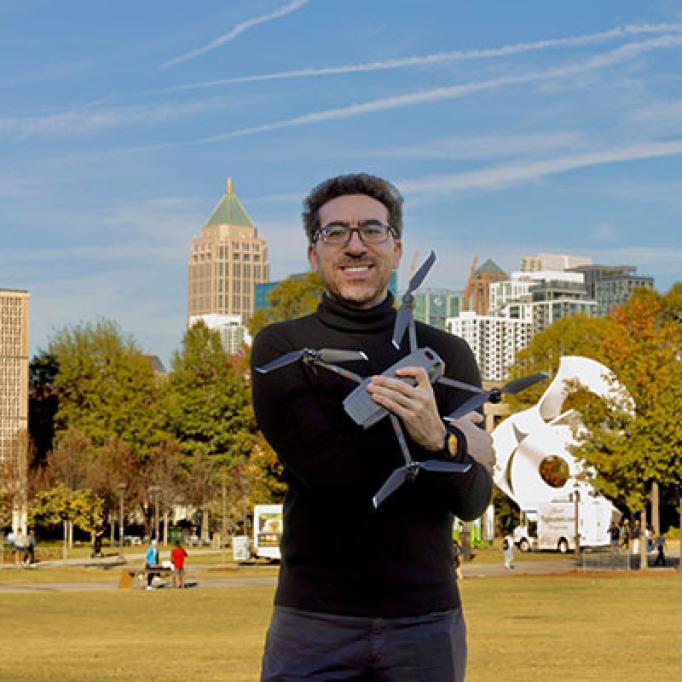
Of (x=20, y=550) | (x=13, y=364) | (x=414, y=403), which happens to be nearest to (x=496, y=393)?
(x=414, y=403)

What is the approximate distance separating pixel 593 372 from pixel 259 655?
51038 mm

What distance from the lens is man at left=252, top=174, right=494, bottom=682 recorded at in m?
4.71

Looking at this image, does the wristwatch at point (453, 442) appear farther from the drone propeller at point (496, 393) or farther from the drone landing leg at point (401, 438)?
the drone landing leg at point (401, 438)

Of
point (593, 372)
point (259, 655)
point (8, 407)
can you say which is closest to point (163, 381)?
point (8, 407)

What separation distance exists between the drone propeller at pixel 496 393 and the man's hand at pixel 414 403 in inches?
2.7

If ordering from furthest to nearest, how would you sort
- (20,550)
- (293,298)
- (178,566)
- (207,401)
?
(207,401)
(293,298)
(20,550)
(178,566)

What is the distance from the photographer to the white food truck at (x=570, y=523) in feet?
246

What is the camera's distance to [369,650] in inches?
185

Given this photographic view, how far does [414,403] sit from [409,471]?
0.61ft

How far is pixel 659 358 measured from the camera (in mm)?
54062

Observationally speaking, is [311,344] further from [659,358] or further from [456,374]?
[659,358]

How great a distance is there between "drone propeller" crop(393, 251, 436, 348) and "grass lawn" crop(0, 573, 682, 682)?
15837mm

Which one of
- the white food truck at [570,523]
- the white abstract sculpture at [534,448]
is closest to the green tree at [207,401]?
the white abstract sculpture at [534,448]

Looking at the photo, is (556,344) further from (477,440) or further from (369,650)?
(369,650)
